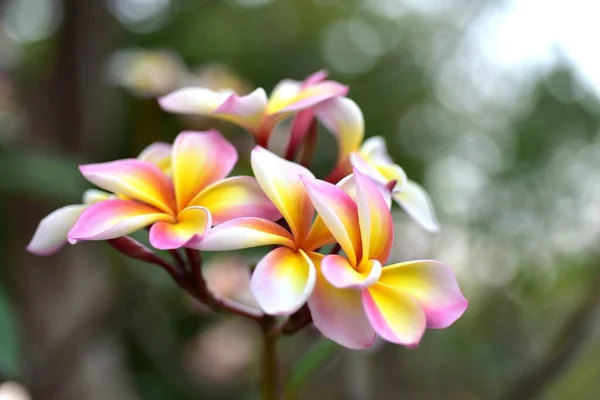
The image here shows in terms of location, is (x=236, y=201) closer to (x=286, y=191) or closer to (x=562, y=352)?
(x=286, y=191)

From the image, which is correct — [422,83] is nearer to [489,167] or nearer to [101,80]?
[489,167]

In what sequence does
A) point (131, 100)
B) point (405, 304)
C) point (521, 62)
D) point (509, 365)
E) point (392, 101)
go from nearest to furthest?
point (405, 304) < point (509, 365) < point (521, 62) < point (131, 100) < point (392, 101)

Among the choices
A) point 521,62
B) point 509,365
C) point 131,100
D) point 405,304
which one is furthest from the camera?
point 131,100

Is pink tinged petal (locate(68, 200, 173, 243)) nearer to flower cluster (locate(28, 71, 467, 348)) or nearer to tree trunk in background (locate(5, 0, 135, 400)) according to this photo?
flower cluster (locate(28, 71, 467, 348))

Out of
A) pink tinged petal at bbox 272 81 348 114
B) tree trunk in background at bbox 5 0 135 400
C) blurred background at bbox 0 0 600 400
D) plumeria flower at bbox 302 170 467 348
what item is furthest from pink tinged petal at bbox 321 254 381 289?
tree trunk in background at bbox 5 0 135 400

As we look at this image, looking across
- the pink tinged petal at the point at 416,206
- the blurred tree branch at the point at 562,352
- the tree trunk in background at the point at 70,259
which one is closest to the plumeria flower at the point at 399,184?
the pink tinged petal at the point at 416,206

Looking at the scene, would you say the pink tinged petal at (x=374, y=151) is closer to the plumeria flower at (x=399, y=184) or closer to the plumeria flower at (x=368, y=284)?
the plumeria flower at (x=399, y=184)

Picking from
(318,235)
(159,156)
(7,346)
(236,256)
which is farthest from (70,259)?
(318,235)

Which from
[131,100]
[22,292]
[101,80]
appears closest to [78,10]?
[101,80]
